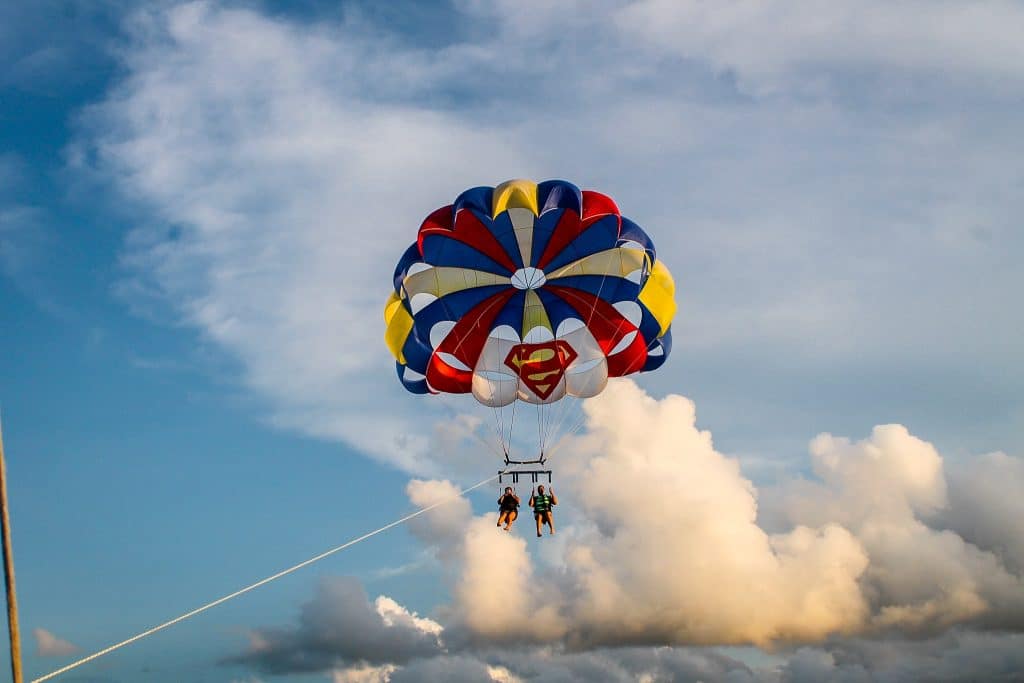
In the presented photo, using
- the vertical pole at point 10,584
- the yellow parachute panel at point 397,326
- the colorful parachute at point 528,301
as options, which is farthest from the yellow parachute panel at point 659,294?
the vertical pole at point 10,584

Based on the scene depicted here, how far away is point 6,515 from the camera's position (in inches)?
377

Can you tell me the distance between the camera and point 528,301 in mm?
26625

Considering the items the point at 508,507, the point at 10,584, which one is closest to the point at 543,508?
the point at 508,507

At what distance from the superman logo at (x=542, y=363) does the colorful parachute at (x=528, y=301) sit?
0.08 ft

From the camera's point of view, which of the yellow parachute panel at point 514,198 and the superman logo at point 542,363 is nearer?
the yellow parachute panel at point 514,198

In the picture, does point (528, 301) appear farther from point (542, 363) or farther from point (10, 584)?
point (10, 584)

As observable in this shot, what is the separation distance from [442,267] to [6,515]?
16.8m

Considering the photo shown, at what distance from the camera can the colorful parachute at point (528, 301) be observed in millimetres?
25172

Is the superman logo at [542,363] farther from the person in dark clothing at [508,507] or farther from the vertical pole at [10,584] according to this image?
the vertical pole at [10,584]

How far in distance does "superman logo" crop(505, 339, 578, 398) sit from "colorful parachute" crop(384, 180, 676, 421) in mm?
25

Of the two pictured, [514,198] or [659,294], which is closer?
[514,198]

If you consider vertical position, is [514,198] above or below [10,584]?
above

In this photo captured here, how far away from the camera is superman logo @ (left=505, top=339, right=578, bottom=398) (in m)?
26.6

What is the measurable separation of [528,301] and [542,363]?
162 cm
